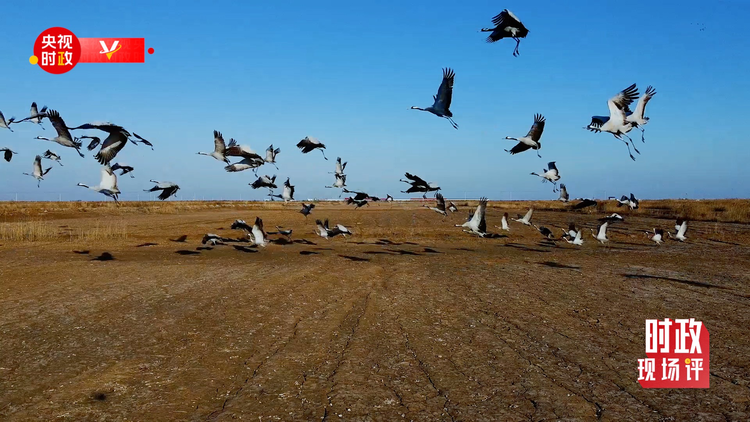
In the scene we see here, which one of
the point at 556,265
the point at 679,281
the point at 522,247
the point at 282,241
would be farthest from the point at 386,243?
the point at 679,281

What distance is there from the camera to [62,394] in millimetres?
5770

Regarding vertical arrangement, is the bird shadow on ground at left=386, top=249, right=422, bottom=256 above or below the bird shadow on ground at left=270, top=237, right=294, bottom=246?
below

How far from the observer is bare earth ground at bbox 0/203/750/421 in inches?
→ 219

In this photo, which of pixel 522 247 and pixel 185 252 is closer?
pixel 185 252

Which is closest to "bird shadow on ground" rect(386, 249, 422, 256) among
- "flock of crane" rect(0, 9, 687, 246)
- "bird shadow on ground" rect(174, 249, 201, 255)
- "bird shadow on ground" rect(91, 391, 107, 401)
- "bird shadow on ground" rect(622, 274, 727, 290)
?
"flock of crane" rect(0, 9, 687, 246)

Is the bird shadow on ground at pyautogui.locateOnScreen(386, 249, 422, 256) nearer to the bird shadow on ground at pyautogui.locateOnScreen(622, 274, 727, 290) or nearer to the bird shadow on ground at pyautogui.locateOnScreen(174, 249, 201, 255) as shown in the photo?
the bird shadow on ground at pyautogui.locateOnScreen(174, 249, 201, 255)

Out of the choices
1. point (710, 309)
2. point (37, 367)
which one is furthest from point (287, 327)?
point (710, 309)

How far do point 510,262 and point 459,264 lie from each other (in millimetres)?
1793

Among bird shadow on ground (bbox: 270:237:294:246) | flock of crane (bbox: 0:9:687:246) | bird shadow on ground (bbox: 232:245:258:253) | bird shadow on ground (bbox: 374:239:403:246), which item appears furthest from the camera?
bird shadow on ground (bbox: 374:239:403:246)

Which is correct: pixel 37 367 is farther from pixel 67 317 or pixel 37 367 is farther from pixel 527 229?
pixel 527 229

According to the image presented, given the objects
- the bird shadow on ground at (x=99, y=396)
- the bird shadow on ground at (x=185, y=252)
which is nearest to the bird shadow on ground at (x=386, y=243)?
the bird shadow on ground at (x=185, y=252)

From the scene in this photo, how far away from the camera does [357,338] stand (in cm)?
794

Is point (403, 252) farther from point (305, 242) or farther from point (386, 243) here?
point (305, 242)

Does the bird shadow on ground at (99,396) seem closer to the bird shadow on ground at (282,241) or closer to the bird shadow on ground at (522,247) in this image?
the bird shadow on ground at (282,241)
